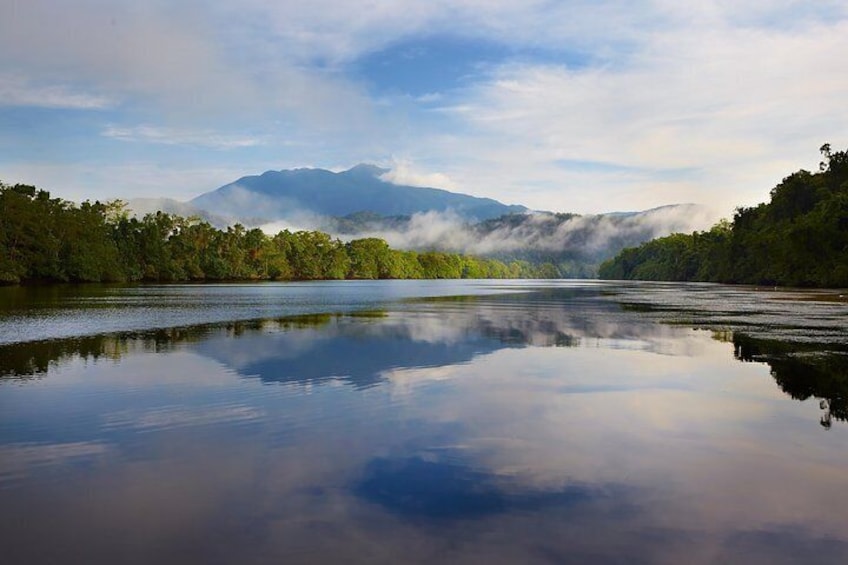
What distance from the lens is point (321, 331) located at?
33688 mm

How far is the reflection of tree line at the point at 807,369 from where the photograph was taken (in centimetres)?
1582

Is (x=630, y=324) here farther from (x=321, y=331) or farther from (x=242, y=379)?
(x=242, y=379)

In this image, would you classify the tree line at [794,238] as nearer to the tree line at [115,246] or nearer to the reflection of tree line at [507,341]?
the reflection of tree line at [507,341]

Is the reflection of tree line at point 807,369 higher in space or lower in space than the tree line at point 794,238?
lower

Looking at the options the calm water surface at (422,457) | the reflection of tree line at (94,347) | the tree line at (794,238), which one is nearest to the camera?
the calm water surface at (422,457)

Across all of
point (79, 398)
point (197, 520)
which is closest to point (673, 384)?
point (197, 520)

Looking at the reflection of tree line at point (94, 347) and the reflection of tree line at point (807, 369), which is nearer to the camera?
the reflection of tree line at point (807, 369)

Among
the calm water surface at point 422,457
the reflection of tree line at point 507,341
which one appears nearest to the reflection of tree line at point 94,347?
the reflection of tree line at point 507,341

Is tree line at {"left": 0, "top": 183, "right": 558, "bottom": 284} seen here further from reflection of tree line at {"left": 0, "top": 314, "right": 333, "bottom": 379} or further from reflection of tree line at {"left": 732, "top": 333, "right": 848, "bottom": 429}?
reflection of tree line at {"left": 732, "top": 333, "right": 848, "bottom": 429}

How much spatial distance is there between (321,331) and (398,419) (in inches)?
809

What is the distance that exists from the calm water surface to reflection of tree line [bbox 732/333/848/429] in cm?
13

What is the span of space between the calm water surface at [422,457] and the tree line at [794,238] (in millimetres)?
84514

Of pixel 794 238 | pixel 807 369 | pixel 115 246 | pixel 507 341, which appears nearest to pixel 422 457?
pixel 807 369

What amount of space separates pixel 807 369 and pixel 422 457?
15.4 m
